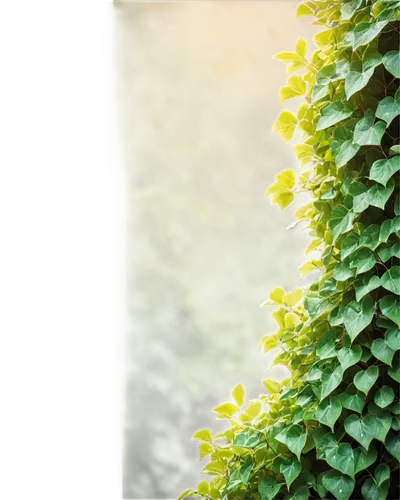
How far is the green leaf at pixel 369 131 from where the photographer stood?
48.7 inches

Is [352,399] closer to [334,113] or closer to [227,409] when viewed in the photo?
[227,409]

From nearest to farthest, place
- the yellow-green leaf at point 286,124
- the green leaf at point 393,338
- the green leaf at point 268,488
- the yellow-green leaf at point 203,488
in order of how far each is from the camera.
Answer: the green leaf at point 393,338
the green leaf at point 268,488
the yellow-green leaf at point 286,124
the yellow-green leaf at point 203,488

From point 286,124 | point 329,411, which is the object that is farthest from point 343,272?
point 286,124

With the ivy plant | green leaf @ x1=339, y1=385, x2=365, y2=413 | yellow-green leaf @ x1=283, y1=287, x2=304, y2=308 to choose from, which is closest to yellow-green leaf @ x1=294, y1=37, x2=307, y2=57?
the ivy plant

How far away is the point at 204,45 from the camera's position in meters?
2.08

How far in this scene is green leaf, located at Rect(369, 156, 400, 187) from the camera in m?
A: 1.22

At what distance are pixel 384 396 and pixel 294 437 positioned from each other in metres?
0.22

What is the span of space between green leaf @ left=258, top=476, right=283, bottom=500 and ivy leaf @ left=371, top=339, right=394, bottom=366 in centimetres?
38

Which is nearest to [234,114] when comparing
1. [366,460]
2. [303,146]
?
[303,146]

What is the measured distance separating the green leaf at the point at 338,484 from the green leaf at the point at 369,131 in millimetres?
691

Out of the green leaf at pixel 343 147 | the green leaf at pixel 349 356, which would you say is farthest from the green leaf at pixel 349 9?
the green leaf at pixel 349 356

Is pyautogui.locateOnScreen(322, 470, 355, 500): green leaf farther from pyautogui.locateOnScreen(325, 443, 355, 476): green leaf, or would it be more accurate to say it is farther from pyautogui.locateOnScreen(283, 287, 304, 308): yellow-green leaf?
pyautogui.locateOnScreen(283, 287, 304, 308): yellow-green leaf

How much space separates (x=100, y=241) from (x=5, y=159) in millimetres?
244

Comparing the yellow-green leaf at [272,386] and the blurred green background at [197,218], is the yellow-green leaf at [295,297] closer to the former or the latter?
the yellow-green leaf at [272,386]
